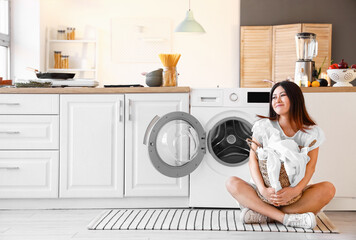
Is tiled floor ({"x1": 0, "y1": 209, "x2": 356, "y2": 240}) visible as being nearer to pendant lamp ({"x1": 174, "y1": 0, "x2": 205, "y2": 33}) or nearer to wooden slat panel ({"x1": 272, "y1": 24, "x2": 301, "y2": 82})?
pendant lamp ({"x1": 174, "y1": 0, "x2": 205, "y2": 33})

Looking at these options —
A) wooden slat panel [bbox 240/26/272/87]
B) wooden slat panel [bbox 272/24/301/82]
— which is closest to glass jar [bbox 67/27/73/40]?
wooden slat panel [bbox 240/26/272/87]

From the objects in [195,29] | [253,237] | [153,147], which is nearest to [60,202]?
[153,147]

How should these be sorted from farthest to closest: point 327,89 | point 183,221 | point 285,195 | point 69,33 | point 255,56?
point 69,33, point 255,56, point 327,89, point 183,221, point 285,195

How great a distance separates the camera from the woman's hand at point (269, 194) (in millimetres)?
2873

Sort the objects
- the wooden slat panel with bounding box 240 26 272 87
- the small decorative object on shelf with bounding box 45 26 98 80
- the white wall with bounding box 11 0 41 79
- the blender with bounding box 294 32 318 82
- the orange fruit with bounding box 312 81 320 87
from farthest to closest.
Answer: the small decorative object on shelf with bounding box 45 26 98 80, the wooden slat panel with bounding box 240 26 272 87, the white wall with bounding box 11 0 41 79, the blender with bounding box 294 32 318 82, the orange fruit with bounding box 312 81 320 87

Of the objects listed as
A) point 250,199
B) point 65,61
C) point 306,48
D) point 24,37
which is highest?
point 24,37

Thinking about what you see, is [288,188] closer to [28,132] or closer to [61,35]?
[28,132]

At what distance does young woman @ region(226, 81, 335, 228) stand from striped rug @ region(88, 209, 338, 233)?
→ 0.07 m

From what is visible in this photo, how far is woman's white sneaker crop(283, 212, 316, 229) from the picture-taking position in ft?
9.32

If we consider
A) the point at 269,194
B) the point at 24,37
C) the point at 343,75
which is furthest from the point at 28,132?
the point at 24,37

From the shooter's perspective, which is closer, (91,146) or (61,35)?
(91,146)

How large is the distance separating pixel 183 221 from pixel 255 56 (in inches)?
165

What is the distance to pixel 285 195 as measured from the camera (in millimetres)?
2867

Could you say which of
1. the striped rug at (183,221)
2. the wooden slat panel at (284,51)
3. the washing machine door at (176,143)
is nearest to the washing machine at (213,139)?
the washing machine door at (176,143)
